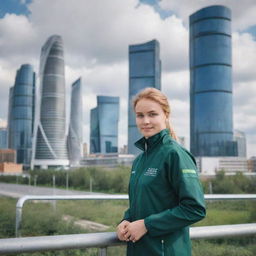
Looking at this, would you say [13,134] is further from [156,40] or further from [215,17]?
[215,17]

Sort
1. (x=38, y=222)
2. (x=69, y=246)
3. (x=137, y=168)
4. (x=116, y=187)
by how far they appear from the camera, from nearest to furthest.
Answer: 1. (x=69, y=246)
2. (x=137, y=168)
3. (x=38, y=222)
4. (x=116, y=187)

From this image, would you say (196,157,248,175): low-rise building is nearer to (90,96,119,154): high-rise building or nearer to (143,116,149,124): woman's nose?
(90,96,119,154): high-rise building

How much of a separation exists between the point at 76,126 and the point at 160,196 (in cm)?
10313

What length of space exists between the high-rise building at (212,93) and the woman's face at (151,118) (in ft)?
253

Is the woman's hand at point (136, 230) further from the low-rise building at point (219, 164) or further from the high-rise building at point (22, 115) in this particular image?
the high-rise building at point (22, 115)

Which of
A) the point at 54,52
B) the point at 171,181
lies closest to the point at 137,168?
the point at 171,181

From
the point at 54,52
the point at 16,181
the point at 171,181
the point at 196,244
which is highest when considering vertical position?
the point at 54,52

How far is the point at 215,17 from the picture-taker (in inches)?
3290

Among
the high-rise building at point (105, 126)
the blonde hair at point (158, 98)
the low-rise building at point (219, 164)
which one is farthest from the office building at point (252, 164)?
the blonde hair at point (158, 98)

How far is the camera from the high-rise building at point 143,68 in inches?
4028

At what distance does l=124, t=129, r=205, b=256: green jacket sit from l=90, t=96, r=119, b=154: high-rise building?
398 feet

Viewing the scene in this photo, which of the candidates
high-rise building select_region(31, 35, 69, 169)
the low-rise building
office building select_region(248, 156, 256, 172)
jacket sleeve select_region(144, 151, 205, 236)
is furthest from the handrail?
office building select_region(248, 156, 256, 172)

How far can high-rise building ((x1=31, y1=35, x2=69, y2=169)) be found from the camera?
253ft

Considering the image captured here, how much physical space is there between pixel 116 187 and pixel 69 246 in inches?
1334
